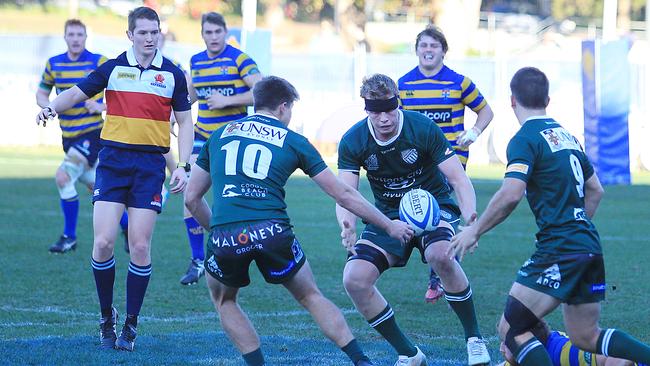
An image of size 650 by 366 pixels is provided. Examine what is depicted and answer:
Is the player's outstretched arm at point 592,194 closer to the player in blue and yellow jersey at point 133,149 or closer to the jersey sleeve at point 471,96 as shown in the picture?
the player in blue and yellow jersey at point 133,149

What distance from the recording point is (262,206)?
5844mm

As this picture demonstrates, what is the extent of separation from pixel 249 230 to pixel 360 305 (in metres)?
1.07

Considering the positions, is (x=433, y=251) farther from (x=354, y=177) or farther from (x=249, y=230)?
(x=249, y=230)

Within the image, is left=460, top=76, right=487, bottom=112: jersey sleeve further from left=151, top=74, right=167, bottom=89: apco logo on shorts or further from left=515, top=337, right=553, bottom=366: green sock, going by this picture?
left=515, top=337, right=553, bottom=366: green sock

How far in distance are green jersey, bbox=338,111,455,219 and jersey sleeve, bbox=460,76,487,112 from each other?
288 cm

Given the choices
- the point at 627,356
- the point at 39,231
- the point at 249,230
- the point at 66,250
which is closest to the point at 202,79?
the point at 66,250

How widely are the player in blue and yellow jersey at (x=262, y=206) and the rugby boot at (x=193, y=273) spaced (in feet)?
11.8

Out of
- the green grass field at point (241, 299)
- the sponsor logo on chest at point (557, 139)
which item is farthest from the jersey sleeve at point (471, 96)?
the sponsor logo on chest at point (557, 139)

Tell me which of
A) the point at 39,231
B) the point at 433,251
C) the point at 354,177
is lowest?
the point at 39,231

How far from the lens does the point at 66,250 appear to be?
1134 cm

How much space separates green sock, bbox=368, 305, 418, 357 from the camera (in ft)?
21.0

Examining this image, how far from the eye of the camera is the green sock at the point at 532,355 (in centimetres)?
555

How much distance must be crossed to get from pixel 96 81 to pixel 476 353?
10.1ft

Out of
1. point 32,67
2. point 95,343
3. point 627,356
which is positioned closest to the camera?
point 627,356
